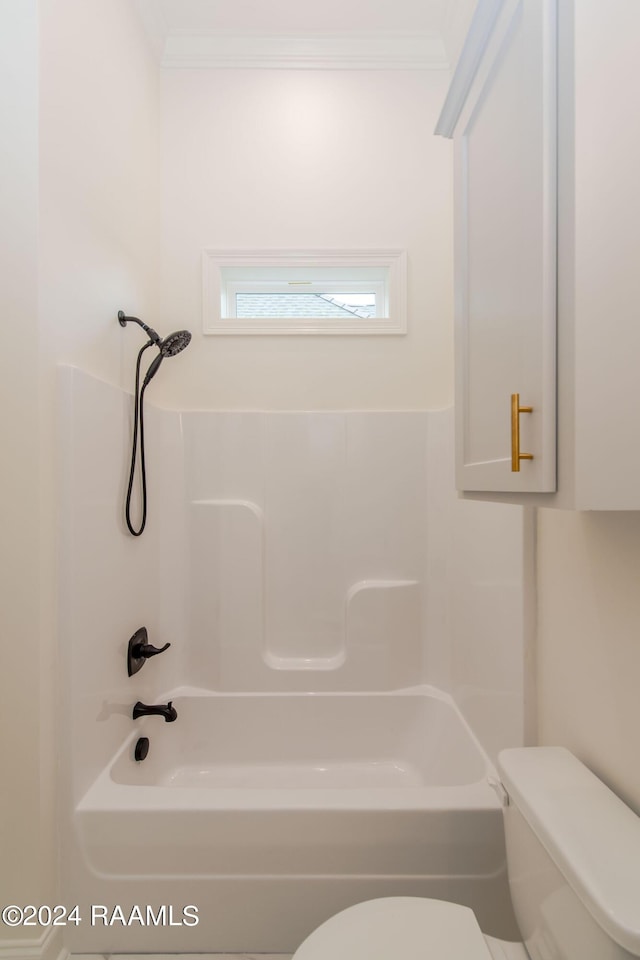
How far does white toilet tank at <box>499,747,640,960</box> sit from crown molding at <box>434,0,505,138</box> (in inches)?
54.3

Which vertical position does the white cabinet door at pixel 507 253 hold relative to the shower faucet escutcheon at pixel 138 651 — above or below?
above

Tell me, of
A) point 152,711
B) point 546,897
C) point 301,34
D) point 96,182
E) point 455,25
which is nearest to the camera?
point 546,897

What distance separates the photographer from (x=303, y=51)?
203cm

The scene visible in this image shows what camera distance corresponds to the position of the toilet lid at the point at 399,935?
0.83 m

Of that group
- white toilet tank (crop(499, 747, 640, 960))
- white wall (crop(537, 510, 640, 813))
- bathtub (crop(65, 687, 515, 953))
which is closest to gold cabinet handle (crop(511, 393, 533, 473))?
white wall (crop(537, 510, 640, 813))

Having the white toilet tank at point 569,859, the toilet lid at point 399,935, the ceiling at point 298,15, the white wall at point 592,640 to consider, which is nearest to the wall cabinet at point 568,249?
the white wall at point 592,640

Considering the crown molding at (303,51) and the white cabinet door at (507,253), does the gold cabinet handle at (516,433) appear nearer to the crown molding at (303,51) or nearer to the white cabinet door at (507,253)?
the white cabinet door at (507,253)

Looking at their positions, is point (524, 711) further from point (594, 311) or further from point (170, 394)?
point (170, 394)

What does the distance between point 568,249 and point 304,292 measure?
168cm

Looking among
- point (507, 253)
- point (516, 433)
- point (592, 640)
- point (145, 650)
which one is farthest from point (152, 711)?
point (507, 253)

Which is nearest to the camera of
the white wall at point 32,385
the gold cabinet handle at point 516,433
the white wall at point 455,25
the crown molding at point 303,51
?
the gold cabinet handle at point 516,433

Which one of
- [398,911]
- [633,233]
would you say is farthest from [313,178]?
[398,911]

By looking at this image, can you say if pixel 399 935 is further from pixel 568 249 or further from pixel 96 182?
pixel 96 182

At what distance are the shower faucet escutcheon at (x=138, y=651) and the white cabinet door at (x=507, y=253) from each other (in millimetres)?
1251
